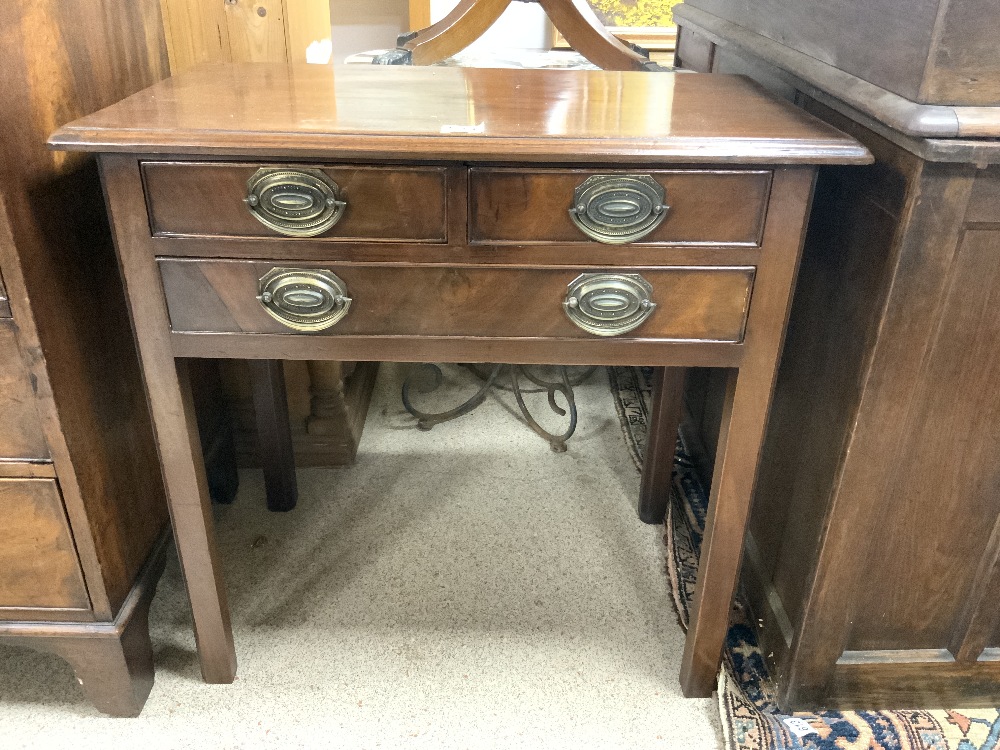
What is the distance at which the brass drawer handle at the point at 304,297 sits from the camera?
0.95 m

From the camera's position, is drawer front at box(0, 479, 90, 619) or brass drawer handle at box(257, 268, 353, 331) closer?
brass drawer handle at box(257, 268, 353, 331)

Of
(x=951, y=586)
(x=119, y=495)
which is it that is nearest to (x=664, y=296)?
(x=951, y=586)

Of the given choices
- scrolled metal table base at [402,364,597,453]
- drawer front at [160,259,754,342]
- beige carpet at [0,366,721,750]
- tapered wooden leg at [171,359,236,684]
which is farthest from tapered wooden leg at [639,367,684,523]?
tapered wooden leg at [171,359,236,684]

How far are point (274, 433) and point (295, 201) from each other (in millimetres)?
767

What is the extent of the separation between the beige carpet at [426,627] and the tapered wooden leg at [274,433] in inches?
1.9

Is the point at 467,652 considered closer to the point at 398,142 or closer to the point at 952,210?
the point at 398,142

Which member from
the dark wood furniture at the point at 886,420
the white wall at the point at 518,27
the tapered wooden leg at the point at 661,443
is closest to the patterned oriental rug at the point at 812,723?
the dark wood furniture at the point at 886,420

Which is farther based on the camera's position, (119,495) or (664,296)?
(119,495)

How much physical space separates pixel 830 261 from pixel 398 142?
606 mm

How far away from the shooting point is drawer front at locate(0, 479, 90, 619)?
1066 mm

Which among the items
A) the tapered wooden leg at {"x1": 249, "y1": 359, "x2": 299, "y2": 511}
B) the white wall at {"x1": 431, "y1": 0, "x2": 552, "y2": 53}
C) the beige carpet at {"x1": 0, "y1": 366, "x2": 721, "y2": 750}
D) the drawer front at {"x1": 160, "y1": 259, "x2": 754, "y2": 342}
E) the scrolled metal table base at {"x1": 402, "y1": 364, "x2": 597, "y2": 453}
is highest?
the white wall at {"x1": 431, "y1": 0, "x2": 552, "y2": 53}

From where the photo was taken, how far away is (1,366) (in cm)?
99

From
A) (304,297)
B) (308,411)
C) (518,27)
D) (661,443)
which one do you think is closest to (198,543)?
(304,297)

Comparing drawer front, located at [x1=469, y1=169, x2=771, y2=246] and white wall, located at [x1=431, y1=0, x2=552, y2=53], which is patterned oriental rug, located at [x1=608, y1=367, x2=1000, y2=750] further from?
white wall, located at [x1=431, y1=0, x2=552, y2=53]
